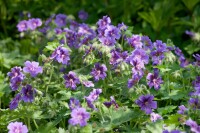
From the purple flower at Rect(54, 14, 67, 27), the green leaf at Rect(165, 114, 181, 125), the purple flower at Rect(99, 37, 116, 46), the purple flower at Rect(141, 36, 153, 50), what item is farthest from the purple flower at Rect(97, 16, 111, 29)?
the purple flower at Rect(54, 14, 67, 27)

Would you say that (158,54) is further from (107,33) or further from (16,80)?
(16,80)

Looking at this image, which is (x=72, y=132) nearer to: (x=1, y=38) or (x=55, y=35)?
(x=55, y=35)

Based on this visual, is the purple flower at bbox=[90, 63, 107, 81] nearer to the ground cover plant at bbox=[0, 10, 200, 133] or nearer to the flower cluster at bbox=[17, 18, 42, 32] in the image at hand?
the ground cover plant at bbox=[0, 10, 200, 133]

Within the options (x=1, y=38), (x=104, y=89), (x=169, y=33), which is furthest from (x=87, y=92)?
(x=1, y=38)

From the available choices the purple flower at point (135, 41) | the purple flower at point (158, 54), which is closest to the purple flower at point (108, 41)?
the purple flower at point (135, 41)

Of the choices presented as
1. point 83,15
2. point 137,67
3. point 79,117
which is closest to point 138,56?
point 137,67

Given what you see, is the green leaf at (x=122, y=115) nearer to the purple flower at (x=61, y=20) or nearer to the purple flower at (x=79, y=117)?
the purple flower at (x=79, y=117)
